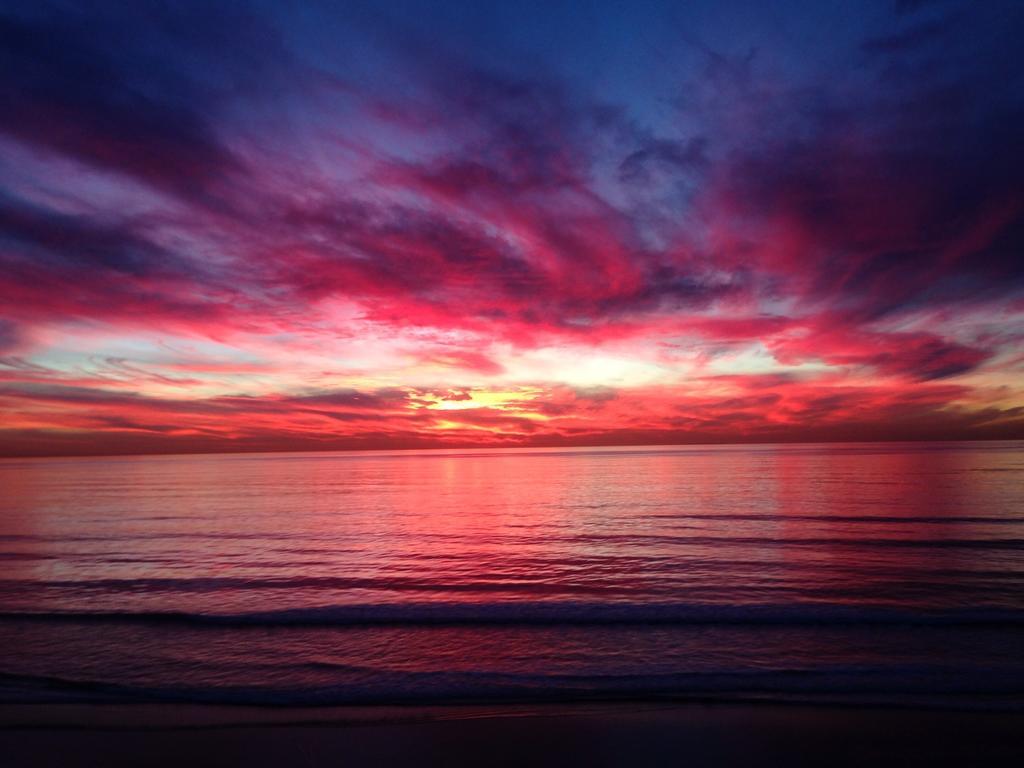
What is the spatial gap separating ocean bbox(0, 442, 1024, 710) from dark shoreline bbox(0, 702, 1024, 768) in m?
0.52

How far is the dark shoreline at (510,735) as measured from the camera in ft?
22.7

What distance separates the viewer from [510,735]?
24.6ft

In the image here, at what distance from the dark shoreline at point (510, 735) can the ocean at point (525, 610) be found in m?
0.52

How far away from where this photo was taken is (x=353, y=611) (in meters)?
13.8

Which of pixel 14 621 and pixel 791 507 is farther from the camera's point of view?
pixel 791 507

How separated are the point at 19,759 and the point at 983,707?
13537mm

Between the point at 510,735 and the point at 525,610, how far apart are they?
6303mm

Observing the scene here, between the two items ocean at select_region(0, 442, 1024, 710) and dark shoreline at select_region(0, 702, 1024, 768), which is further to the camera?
ocean at select_region(0, 442, 1024, 710)

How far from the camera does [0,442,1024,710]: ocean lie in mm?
9258

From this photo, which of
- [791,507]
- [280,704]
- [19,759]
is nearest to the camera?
[19,759]

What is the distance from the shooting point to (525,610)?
13727 millimetres

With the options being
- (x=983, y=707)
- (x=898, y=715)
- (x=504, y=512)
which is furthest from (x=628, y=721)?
(x=504, y=512)

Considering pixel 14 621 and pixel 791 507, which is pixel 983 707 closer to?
pixel 14 621

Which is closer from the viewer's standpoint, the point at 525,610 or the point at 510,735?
the point at 510,735
